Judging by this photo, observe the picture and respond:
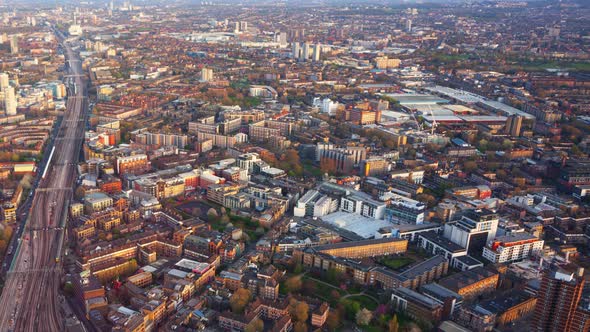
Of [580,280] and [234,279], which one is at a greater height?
[580,280]

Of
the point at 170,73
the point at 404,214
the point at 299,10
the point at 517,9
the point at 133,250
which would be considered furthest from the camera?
the point at 299,10

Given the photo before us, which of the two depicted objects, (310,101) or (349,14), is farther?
(349,14)

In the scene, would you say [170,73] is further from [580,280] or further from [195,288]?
[580,280]

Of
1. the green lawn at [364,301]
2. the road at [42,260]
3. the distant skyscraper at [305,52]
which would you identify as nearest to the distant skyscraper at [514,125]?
the green lawn at [364,301]

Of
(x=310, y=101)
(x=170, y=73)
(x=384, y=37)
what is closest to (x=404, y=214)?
(x=310, y=101)

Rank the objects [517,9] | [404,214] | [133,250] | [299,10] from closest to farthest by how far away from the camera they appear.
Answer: [133,250]
[404,214]
[517,9]
[299,10]

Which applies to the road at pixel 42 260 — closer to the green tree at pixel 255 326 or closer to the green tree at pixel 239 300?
the green tree at pixel 239 300

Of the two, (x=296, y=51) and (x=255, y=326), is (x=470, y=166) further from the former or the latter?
(x=296, y=51)

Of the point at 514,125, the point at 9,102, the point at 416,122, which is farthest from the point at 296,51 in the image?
the point at 9,102
